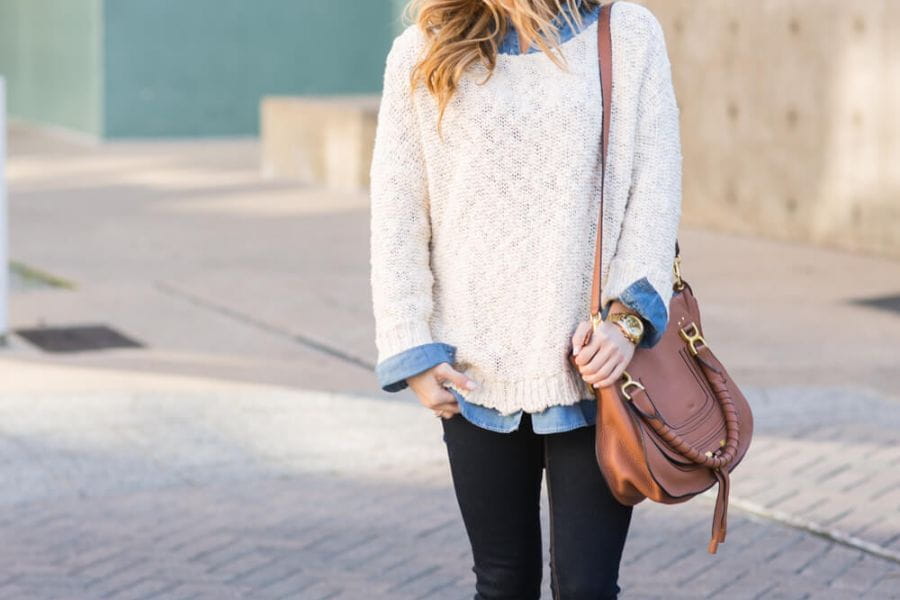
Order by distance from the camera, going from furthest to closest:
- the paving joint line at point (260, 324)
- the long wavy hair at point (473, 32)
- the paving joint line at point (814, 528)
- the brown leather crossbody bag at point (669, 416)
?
the paving joint line at point (260, 324) < the paving joint line at point (814, 528) < the long wavy hair at point (473, 32) < the brown leather crossbody bag at point (669, 416)

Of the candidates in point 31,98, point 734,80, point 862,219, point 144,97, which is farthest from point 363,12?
point 862,219

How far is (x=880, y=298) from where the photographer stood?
933cm

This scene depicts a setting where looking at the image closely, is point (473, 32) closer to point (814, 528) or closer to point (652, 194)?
point (652, 194)

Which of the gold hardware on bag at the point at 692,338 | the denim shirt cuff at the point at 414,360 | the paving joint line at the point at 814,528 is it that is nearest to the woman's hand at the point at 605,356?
the gold hardware on bag at the point at 692,338

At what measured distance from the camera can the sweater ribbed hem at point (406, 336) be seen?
2547 millimetres

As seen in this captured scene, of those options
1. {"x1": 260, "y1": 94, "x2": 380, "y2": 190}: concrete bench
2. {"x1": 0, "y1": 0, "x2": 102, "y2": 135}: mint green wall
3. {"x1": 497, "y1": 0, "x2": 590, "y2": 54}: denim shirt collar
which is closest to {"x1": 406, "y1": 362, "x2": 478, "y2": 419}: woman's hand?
{"x1": 497, "y1": 0, "x2": 590, "y2": 54}: denim shirt collar

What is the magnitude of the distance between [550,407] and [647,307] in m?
0.23

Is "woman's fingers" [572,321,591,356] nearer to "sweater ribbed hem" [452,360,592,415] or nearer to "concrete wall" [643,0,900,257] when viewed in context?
"sweater ribbed hem" [452,360,592,415]

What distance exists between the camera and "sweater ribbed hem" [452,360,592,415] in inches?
98.5

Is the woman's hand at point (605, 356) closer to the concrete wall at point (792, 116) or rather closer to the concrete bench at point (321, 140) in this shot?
the concrete wall at point (792, 116)

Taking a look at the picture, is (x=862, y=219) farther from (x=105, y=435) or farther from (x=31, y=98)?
(x=31, y=98)

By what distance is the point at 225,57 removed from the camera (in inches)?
882

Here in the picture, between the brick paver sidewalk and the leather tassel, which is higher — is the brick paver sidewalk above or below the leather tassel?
below

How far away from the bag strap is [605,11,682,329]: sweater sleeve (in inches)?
1.1
